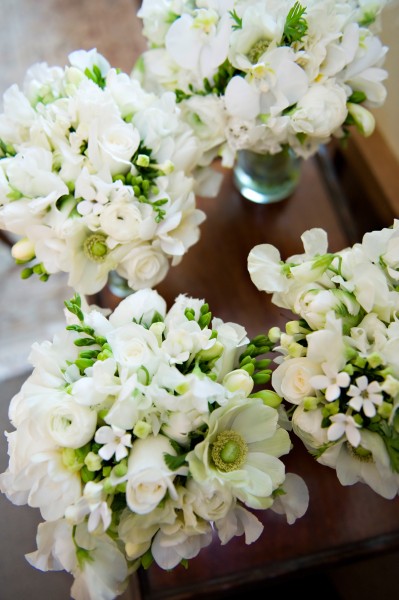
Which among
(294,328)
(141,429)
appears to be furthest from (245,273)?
(141,429)

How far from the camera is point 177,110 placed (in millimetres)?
691

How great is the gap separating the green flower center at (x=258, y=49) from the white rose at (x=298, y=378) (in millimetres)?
391

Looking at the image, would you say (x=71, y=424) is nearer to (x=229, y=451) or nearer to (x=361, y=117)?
(x=229, y=451)

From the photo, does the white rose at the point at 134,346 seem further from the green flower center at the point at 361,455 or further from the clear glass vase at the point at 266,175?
the clear glass vase at the point at 266,175

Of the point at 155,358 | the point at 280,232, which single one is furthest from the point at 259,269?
the point at 280,232

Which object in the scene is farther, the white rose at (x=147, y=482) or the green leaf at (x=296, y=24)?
the green leaf at (x=296, y=24)

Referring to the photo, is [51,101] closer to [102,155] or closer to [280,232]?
[102,155]

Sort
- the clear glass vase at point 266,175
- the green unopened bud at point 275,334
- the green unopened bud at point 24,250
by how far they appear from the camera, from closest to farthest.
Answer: the green unopened bud at point 275,334
the green unopened bud at point 24,250
the clear glass vase at point 266,175

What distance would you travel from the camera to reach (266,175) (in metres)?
0.94

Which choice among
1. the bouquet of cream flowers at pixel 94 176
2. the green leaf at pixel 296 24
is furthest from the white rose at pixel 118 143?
the green leaf at pixel 296 24

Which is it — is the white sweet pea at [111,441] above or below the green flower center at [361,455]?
below

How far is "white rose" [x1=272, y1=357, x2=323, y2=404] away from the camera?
1.69ft

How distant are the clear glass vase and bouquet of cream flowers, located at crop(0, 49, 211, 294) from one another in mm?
220

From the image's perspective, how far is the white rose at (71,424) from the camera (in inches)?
19.4
